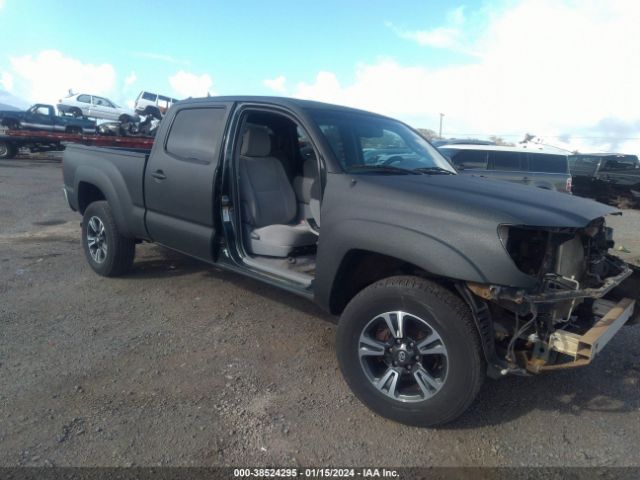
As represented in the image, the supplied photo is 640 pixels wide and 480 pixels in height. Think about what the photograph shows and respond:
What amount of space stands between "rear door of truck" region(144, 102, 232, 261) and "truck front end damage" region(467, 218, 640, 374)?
2.30 metres

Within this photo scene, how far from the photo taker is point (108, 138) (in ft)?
56.9

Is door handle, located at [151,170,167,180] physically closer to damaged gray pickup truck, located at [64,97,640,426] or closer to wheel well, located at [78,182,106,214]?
damaged gray pickup truck, located at [64,97,640,426]

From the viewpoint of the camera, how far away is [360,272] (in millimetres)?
3283

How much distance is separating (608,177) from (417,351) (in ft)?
49.8

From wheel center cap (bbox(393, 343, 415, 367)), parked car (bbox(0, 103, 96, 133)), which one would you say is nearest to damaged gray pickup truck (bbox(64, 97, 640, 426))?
wheel center cap (bbox(393, 343, 415, 367))

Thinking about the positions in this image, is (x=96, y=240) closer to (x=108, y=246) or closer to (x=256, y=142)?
(x=108, y=246)

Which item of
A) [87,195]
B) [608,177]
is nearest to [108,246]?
[87,195]

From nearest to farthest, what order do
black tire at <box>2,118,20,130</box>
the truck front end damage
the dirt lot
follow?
1. the truck front end damage
2. the dirt lot
3. black tire at <box>2,118,20,130</box>

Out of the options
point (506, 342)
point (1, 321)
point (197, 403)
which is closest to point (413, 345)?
point (506, 342)

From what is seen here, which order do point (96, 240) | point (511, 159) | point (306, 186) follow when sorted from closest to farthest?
point (306, 186), point (96, 240), point (511, 159)

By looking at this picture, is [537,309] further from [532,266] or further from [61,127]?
[61,127]

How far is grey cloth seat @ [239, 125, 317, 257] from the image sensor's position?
4113mm

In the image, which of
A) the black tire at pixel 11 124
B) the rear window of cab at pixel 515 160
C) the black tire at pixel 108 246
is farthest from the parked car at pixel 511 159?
the black tire at pixel 11 124

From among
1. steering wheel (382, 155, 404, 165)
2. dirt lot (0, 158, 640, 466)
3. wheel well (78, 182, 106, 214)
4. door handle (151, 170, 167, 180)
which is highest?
steering wheel (382, 155, 404, 165)
